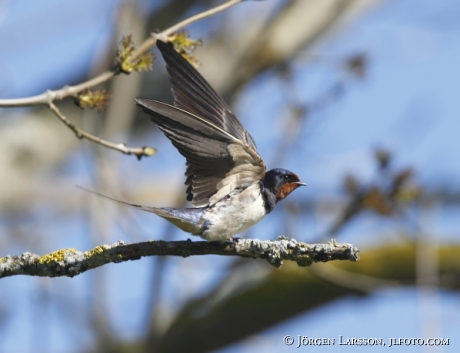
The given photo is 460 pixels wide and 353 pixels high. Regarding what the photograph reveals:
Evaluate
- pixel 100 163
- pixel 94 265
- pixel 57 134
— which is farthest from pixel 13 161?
pixel 94 265

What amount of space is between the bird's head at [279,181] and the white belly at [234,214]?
0.11 meters

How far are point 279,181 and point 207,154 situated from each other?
54cm

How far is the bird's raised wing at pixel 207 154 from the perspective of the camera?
2.73 metres

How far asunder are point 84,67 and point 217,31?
163cm

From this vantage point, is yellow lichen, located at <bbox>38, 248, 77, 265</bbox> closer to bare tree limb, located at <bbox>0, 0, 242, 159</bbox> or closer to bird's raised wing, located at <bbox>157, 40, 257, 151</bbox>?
bare tree limb, located at <bbox>0, 0, 242, 159</bbox>

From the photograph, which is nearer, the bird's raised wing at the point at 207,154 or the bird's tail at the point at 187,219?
the bird's raised wing at the point at 207,154

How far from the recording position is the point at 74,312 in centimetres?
638

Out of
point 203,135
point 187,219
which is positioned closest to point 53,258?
point 187,219

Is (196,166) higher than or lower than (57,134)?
lower

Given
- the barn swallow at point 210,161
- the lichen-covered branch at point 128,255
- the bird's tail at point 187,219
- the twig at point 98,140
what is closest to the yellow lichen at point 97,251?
the lichen-covered branch at point 128,255

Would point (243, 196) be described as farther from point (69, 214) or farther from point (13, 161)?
point (69, 214)

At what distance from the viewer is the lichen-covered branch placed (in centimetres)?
239

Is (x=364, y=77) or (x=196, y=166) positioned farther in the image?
(x=364, y=77)

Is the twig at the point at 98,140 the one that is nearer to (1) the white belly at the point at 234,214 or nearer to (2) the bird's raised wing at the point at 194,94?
(2) the bird's raised wing at the point at 194,94
